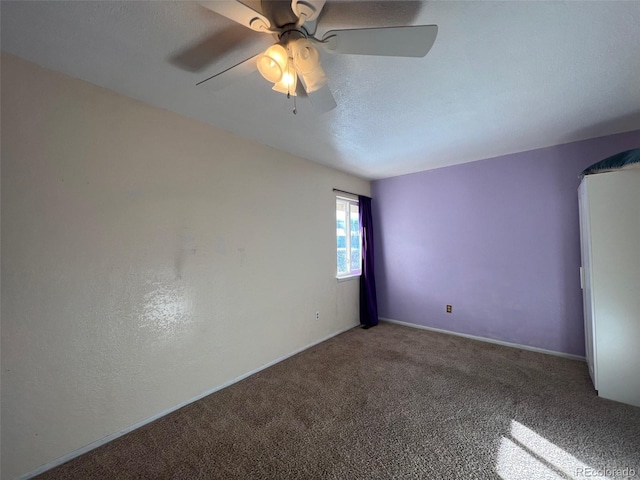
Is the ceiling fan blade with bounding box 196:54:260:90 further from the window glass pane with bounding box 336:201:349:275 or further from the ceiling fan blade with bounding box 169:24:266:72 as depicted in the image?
the window glass pane with bounding box 336:201:349:275

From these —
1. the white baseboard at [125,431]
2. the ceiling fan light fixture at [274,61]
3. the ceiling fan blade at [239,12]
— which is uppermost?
the ceiling fan blade at [239,12]

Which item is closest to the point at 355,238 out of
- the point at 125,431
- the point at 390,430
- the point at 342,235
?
the point at 342,235

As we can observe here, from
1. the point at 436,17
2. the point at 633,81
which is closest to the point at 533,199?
the point at 633,81

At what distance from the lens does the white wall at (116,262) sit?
149 centimetres

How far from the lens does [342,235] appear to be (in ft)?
13.3

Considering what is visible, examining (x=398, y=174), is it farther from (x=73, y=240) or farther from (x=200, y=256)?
(x=73, y=240)

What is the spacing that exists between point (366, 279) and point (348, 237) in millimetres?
704

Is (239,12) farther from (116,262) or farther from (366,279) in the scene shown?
(366,279)

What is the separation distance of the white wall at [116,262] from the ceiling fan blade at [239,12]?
1360 mm

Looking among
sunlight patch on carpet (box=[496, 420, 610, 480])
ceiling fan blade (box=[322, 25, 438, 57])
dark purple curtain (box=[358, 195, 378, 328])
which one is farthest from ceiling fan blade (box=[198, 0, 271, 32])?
dark purple curtain (box=[358, 195, 378, 328])

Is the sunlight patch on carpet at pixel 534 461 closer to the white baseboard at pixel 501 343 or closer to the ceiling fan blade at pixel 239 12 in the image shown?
the white baseboard at pixel 501 343

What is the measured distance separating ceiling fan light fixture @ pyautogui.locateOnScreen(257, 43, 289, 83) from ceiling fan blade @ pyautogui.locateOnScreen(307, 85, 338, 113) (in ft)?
0.87

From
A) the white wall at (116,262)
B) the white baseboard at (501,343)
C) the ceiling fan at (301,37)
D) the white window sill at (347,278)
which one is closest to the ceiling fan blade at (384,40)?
the ceiling fan at (301,37)

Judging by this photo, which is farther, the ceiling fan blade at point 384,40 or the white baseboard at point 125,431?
the white baseboard at point 125,431
